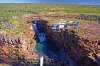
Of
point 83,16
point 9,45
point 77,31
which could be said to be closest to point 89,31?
point 77,31

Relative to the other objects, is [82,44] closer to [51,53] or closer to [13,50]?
[51,53]

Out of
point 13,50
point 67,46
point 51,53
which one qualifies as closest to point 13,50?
point 13,50

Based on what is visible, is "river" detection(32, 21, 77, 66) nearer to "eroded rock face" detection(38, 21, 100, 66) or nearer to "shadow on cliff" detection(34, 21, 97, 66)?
"shadow on cliff" detection(34, 21, 97, 66)

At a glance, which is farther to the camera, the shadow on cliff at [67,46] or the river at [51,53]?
the river at [51,53]

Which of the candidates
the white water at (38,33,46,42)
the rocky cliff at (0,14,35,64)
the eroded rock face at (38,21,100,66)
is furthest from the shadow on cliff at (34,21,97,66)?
the rocky cliff at (0,14,35,64)

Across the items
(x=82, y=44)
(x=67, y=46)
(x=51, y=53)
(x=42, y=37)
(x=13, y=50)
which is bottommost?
(x=51, y=53)

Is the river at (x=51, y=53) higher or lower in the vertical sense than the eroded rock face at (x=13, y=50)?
lower

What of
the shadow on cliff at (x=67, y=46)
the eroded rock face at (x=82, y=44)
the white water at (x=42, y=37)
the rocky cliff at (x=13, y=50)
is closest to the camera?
the eroded rock face at (x=82, y=44)

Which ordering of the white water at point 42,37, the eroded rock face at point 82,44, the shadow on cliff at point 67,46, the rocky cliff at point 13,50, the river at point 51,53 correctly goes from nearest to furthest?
the eroded rock face at point 82,44 < the shadow on cliff at point 67,46 < the rocky cliff at point 13,50 < the river at point 51,53 < the white water at point 42,37

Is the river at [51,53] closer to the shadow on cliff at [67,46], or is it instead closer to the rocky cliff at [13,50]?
the shadow on cliff at [67,46]

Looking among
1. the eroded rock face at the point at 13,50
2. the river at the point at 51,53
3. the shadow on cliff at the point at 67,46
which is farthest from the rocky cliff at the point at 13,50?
the shadow on cliff at the point at 67,46
